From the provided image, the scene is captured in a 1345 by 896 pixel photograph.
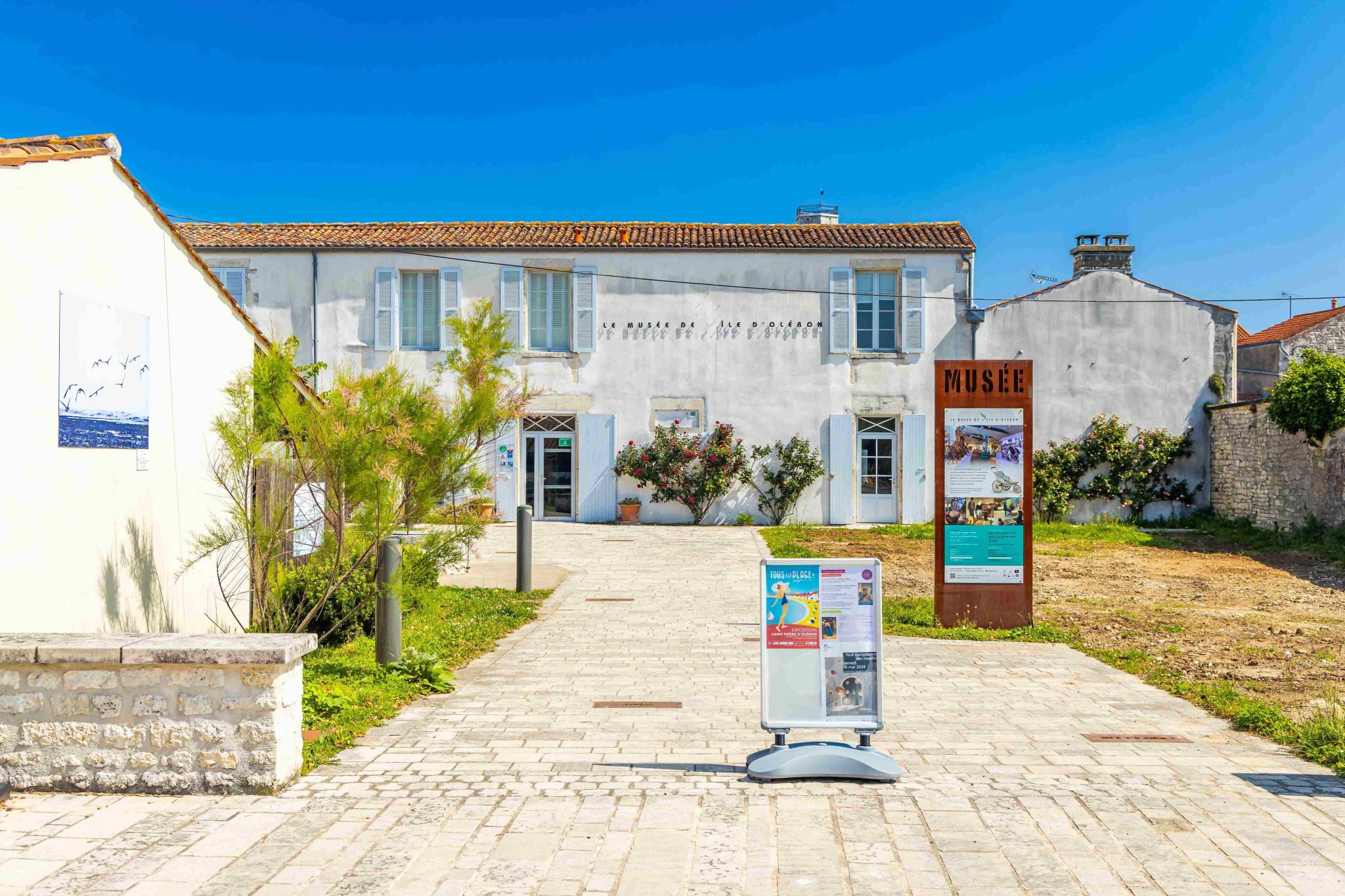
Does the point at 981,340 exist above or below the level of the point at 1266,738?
above

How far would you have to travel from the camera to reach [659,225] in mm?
21141

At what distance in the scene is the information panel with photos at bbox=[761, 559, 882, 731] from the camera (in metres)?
4.85

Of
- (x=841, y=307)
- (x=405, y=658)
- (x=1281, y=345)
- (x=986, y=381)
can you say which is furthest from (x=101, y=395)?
(x=1281, y=345)

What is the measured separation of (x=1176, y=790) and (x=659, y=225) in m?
17.8

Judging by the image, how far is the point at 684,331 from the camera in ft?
65.6

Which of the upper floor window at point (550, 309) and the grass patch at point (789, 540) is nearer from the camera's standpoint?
the grass patch at point (789, 540)

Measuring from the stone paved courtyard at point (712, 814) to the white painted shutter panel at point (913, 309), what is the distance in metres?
13.6

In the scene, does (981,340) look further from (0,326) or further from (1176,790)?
(0,326)

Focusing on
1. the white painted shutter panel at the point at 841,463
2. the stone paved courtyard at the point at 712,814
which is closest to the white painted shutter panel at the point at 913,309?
the white painted shutter panel at the point at 841,463

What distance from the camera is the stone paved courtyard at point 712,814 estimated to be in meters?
3.62

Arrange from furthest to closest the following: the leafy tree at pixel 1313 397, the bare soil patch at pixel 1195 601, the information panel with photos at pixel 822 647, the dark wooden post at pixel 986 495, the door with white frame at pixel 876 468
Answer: the door with white frame at pixel 876 468, the leafy tree at pixel 1313 397, the dark wooden post at pixel 986 495, the bare soil patch at pixel 1195 601, the information panel with photos at pixel 822 647

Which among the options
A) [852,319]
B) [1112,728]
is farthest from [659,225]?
[1112,728]

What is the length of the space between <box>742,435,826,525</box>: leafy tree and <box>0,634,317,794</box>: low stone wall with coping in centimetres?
1558

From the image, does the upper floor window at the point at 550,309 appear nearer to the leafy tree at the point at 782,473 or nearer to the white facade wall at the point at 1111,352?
the leafy tree at the point at 782,473
